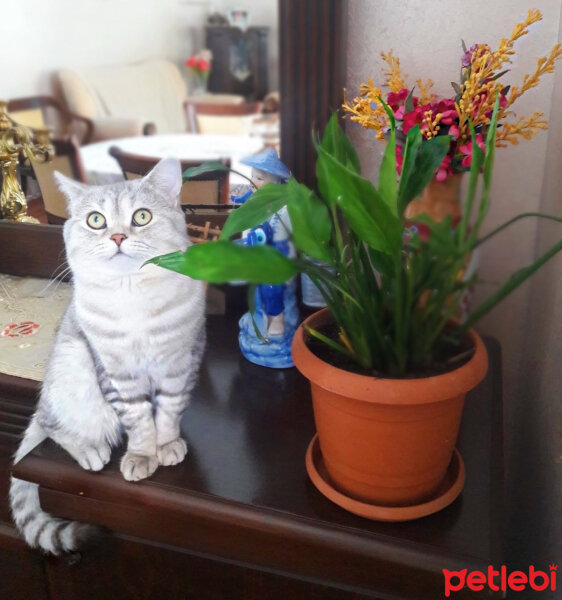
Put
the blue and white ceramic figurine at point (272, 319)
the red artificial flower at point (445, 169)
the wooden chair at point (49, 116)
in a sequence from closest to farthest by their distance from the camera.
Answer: the red artificial flower at point (445, 169) → the blue and white ceramic figurine at point (272, 319) → the wooden chair at point (49, 116)

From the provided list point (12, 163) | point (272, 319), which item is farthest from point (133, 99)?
point (272, 319)

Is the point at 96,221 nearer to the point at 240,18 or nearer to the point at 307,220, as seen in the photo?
the point at 307,220

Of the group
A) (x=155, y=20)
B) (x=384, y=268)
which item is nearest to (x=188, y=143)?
(x=155, y=20)

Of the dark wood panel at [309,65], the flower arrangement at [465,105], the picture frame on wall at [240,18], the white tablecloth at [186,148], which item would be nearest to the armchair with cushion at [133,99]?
the picture frame on wall at [240,18]

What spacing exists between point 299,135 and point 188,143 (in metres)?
1.68

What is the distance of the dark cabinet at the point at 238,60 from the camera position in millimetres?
4016

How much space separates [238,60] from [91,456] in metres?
3.99

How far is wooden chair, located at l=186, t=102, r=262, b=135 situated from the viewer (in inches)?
109

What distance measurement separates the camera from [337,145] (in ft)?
1.60

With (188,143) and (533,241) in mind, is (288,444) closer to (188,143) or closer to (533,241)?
(533,241)

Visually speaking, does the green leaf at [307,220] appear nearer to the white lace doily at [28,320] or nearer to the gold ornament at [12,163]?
the white lace doily at [28,320]

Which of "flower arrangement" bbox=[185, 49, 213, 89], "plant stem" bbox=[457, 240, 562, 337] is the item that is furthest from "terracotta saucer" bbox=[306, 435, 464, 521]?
"flower arrangement" bbox=[185, 49, 213, 89]

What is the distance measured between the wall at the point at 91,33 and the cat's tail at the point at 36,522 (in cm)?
74

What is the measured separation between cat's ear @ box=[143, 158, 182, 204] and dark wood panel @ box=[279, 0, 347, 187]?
0.26 meters
